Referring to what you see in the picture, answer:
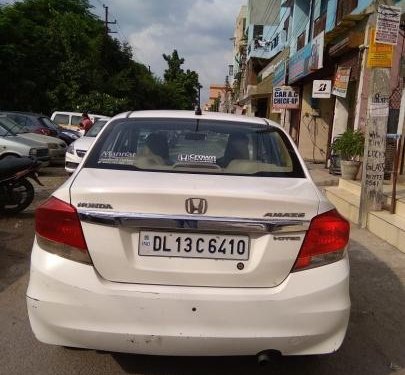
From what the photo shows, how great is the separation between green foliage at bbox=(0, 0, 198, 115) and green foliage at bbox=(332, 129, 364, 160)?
63.7 feet

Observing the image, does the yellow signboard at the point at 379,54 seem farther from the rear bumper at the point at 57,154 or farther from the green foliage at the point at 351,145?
the rear bumper at the point at 57,154

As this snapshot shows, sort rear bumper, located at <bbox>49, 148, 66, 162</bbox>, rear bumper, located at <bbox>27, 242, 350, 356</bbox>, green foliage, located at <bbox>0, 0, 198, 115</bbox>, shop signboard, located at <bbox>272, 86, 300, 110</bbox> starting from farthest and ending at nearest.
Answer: green foliage, located at <bbox>0, 0, 198, 115</bbox> → shop signboard, located at <bbox>272, 86, 300, 110</bbox> → rear bumper, located at <bbox>49, 148, 66, 162</bbox> → rear bumper, located at <bbox>27, 242, 350, 356</bbox>

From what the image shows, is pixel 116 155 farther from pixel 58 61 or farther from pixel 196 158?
pixel 58 61

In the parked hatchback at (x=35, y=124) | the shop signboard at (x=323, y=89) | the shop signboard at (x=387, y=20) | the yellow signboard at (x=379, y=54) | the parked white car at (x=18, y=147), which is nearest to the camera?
the shop signboard at (x=387, y=20)

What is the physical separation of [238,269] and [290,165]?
1036 mm

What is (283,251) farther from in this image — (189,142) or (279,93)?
(279,93)

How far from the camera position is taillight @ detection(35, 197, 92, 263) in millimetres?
2881

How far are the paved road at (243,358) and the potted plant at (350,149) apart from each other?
539 cm

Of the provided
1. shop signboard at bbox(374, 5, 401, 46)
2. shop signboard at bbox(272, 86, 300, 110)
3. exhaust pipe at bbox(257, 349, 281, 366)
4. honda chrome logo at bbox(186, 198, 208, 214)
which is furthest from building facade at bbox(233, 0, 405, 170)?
exhaust pipe at bbox(257, 349, 281, 366)

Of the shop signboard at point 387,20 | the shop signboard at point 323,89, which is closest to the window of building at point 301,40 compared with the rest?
the shop signboard at point 323,89

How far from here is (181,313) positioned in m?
2.81

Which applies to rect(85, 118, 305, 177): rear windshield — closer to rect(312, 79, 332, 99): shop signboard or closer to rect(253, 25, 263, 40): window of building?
rect(312, 79, 332, 99): shop signboard

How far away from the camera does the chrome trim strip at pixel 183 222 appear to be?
111 inches

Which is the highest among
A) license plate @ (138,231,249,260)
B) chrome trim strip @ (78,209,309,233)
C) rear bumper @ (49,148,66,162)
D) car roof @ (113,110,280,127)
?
car roof @ (113,110,280,127)
